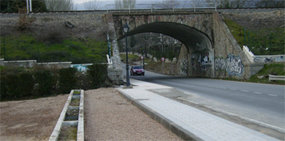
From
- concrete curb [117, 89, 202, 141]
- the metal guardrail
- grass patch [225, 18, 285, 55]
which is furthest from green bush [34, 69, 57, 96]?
grass patch [225, 18, 285, 55]

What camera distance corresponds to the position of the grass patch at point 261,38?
25.6 m

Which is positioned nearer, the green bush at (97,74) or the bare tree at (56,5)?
the green bush at (97,74)

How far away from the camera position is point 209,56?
31453 millimetres

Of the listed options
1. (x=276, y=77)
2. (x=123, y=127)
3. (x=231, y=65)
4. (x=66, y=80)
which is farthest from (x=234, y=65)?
(x=123, y=127)

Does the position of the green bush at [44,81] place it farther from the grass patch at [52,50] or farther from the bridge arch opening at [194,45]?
the bridge arch opening at [194,45]

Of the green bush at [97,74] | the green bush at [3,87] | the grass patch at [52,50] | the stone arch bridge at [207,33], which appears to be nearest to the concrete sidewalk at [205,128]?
the green bush at [97,74]

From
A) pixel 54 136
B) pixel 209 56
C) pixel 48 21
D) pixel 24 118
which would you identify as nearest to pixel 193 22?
pixel 209 56

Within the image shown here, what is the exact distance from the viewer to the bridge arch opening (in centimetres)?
3058

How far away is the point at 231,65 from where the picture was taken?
26484 millimetres

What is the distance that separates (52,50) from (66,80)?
7.81 meters

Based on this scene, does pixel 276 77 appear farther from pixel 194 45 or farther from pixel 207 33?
pixel 194 45

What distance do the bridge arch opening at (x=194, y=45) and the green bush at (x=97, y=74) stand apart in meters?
9.65

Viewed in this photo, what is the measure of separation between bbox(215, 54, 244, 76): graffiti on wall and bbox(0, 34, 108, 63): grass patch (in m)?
12.0

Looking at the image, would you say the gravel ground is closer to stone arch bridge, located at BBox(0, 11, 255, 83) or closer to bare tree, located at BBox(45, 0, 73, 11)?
stone arch bridge, located at BBox(0, 11, 255, 83)
